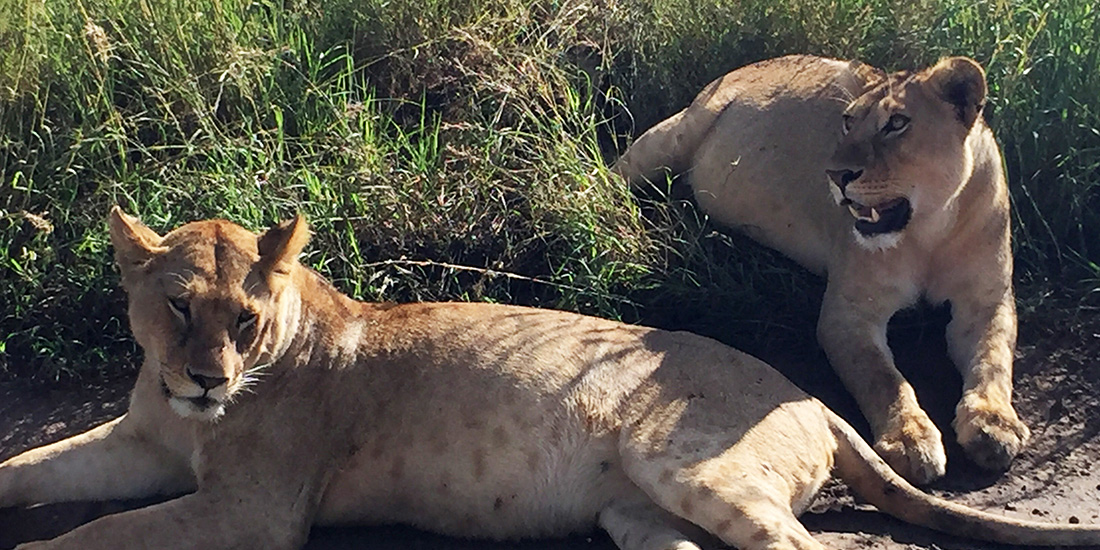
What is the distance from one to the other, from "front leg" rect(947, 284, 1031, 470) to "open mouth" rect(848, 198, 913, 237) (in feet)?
1.18

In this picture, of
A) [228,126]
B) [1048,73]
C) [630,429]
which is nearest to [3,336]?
[228,126]

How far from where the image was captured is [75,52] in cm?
503

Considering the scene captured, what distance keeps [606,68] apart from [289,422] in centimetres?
269

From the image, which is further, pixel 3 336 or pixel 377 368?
pixel 3 336

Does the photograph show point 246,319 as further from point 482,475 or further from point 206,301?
point 482,475

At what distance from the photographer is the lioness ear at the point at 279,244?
3387 mm

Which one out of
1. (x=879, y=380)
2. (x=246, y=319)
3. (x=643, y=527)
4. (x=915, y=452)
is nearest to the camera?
(x=246, y=319)

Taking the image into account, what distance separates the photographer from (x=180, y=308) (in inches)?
127

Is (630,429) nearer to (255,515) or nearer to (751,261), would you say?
(255,515)

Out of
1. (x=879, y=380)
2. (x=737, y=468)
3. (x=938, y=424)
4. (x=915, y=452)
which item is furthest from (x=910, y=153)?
(x=737, y=468)

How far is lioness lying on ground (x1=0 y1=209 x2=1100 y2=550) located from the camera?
Result: 10.7 ft

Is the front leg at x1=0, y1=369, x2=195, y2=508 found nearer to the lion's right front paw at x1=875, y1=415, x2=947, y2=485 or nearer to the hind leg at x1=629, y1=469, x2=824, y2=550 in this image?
the hind leg at x1=629, y1=469, x2=824, y2=550

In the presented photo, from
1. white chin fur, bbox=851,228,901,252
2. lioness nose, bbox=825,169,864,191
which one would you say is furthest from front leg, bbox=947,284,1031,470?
lioness nose, bbox=825,169,864,191

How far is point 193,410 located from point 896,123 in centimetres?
229
